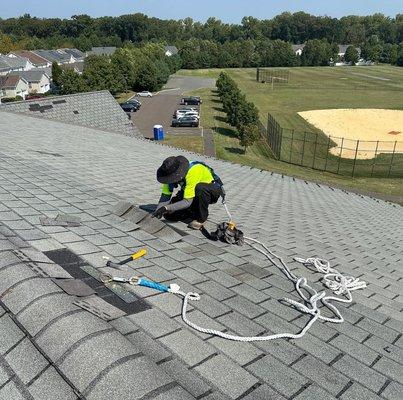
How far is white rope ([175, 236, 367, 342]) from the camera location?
3.69m

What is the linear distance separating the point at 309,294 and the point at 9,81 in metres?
74.2

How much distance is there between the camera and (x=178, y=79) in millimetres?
97500

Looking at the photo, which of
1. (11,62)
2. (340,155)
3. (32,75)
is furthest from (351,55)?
(340,155)

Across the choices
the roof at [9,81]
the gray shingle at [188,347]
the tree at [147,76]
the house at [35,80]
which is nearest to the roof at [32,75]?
the house at [35,80]

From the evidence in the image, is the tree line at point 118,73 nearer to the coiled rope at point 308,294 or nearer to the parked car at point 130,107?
the parked car at point 130,107

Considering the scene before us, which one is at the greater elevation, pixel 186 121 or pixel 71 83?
pixel 71 83

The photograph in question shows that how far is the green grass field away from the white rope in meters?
20.9

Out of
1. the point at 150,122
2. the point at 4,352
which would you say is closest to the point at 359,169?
the point at 150,122

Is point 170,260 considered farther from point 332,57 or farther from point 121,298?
point 332,57

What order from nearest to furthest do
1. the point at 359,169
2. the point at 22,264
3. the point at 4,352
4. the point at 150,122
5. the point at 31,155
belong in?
the point at 4,352 < the point at 22,264 < the point at 31,155 < the point at 359,169 < the point at 150,122

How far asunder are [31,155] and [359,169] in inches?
1199

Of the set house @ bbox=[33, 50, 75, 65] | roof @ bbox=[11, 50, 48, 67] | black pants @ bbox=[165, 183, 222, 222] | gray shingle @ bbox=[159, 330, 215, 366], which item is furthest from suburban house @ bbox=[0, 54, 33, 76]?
gray shingle @ bbox=[159, 330, 215, 366]

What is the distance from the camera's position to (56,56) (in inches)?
4355

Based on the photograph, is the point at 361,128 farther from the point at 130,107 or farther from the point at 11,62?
the point at 11,62
